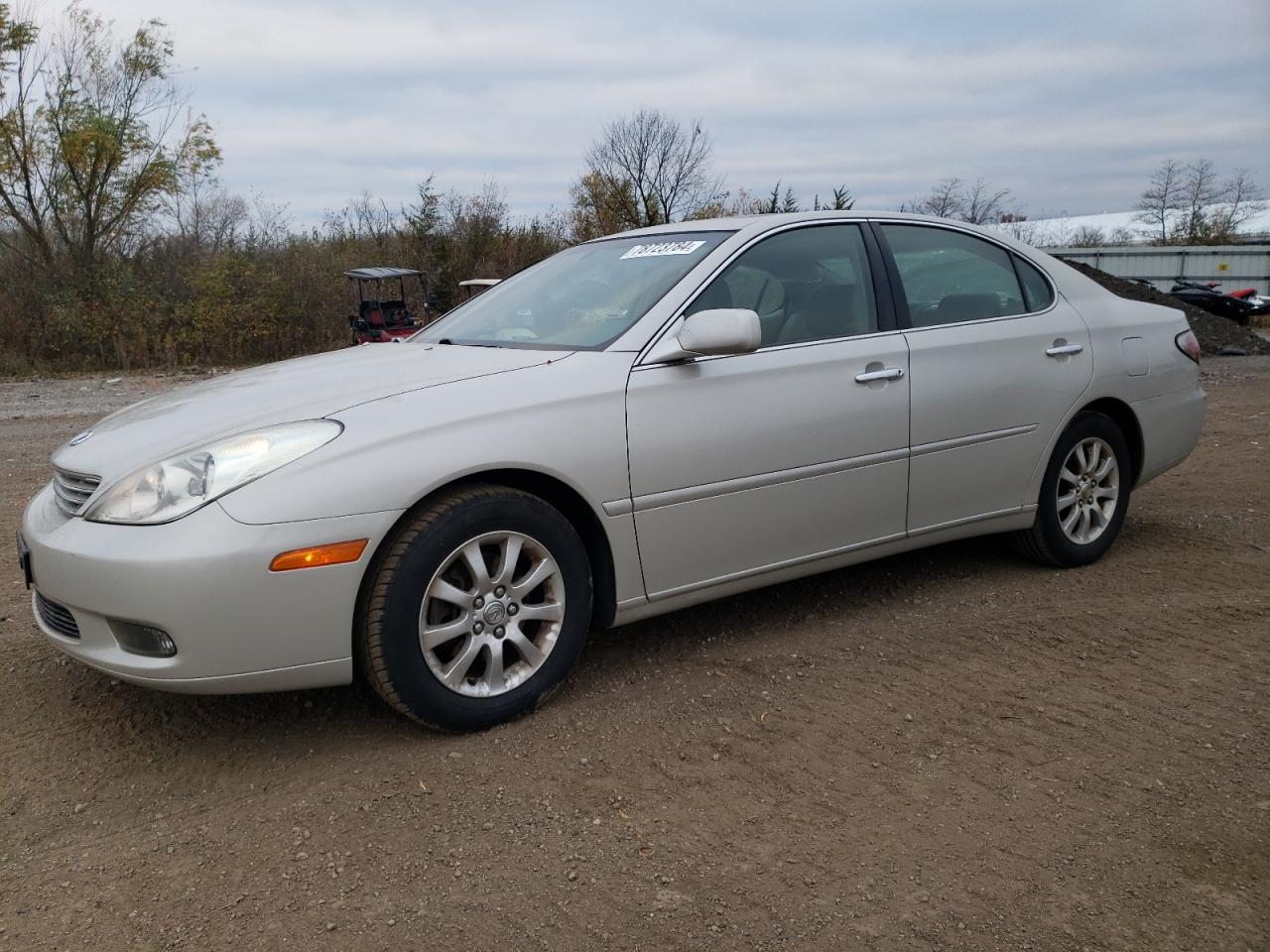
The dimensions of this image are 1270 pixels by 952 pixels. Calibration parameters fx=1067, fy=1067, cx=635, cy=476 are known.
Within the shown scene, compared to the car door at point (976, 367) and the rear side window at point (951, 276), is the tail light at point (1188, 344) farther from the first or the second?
the rear side window at point (951, 276)

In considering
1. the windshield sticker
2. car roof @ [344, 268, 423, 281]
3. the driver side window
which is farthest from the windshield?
car roof @ [344, 268, 423, 281]

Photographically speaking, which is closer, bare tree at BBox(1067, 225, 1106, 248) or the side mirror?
the side mirror

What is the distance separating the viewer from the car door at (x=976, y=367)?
417 cm

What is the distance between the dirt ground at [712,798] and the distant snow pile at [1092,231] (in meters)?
41.1

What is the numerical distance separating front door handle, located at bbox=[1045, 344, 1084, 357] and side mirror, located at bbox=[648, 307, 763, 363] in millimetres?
1724

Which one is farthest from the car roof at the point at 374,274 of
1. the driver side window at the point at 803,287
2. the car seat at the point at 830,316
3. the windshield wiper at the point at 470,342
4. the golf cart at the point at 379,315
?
the car seat at the point at 830,316

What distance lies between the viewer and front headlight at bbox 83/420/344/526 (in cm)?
289

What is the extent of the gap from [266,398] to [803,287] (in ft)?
6.48

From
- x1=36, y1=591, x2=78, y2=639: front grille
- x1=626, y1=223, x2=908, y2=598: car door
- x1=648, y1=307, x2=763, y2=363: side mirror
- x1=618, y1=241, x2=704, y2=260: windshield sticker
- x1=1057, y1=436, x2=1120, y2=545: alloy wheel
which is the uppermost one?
x1=618, y1=241, x2=704, y2=260: windshield sticker

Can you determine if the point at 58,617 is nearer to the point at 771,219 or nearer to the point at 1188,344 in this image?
the point at 771,219

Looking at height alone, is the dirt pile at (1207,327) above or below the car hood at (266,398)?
below

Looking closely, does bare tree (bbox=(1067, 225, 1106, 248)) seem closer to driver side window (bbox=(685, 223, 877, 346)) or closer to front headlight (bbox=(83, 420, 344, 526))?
driver side window (bbox=(685, 223, 877, 346))

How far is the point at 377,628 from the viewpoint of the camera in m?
2.98

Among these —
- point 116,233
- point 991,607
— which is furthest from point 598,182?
point 991,607
